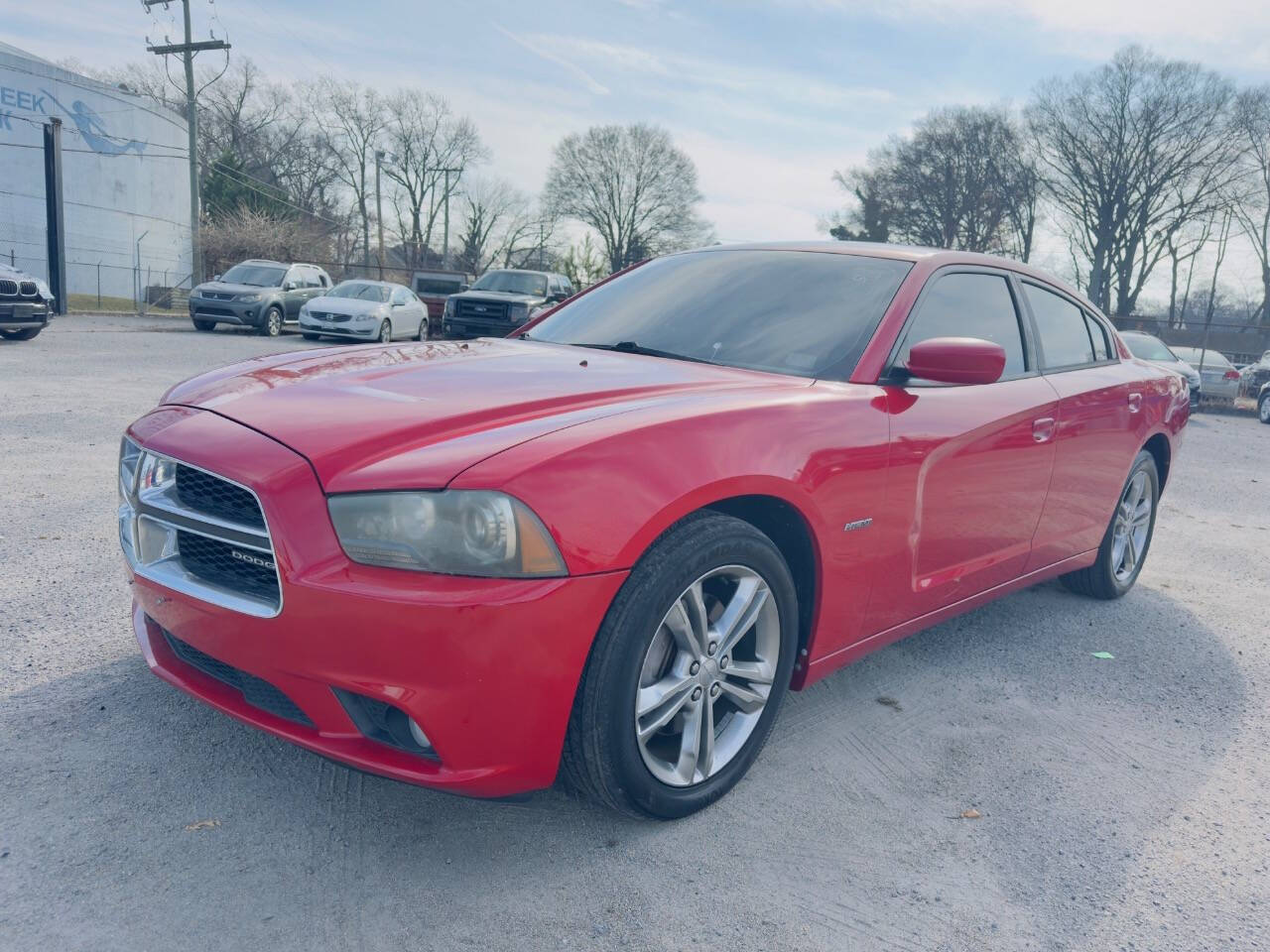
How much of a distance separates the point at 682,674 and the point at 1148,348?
17.2 meters

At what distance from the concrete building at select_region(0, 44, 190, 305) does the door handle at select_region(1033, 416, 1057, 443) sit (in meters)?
36.7

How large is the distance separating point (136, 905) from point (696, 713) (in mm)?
1353

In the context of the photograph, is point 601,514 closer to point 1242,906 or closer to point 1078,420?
point 1242,906

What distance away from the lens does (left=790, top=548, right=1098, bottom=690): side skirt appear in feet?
9.73

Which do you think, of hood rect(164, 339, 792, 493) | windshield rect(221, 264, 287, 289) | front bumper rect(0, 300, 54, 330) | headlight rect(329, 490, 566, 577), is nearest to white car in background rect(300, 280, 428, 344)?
windshield rect(221, 264, 287, 289)

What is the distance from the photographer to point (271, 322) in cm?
2208

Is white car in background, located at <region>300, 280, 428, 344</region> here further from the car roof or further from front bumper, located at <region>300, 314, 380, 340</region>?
the car roof

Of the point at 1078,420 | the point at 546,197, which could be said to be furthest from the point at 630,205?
the point at 1078,420

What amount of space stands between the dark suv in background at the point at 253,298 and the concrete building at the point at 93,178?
14.7 metres

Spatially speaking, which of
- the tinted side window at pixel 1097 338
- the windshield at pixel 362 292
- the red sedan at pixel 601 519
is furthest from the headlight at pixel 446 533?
the windshield at pixel 362 292

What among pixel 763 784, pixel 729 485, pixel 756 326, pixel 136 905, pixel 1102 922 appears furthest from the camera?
pixel 756 326

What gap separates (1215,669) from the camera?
404 cm

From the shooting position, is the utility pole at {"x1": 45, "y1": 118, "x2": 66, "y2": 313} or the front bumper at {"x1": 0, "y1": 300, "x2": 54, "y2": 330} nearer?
the front bumper at {"x1": 0, "y1": 300, "x2": 54, "y2": 330}

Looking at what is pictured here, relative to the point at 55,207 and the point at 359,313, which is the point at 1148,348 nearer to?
the point at 359,313
